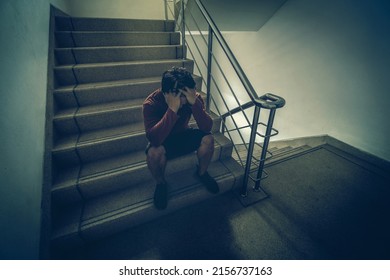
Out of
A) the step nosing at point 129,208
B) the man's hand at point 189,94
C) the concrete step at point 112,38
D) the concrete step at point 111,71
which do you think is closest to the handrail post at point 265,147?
the step nosing at point 129,208

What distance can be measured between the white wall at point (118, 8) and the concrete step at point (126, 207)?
11.6 ft

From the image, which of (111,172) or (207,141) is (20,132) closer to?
(111,172)

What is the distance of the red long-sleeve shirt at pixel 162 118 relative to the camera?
138 cm

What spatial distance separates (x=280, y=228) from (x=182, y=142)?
3.68ft

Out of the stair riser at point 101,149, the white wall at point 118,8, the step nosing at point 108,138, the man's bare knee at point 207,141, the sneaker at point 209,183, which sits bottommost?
the sneaker at point 209,183

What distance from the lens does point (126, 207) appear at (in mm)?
1591

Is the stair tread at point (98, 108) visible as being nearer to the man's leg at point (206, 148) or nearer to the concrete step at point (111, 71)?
the concrete step at point (111, 71)

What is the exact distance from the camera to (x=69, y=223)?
1.46 m

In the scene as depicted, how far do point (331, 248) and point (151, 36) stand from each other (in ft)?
10.1

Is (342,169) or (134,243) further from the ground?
(342,169)

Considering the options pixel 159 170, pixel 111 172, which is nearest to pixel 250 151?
pixel 159 170

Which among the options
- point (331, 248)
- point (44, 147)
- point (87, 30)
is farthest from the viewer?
point (87, 30)

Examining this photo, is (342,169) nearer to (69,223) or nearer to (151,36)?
(69,223)
